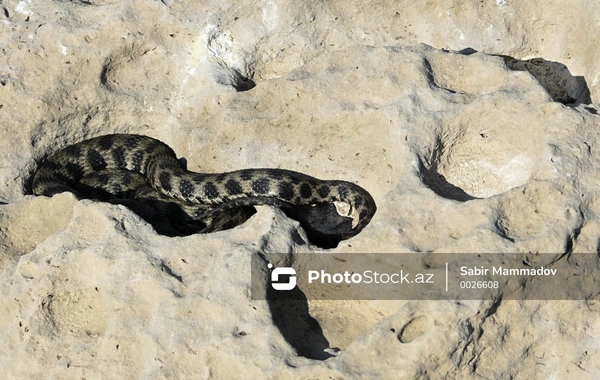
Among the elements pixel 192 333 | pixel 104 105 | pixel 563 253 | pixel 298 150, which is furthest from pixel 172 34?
pixel 563 253

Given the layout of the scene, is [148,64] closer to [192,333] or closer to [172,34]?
[172,34]

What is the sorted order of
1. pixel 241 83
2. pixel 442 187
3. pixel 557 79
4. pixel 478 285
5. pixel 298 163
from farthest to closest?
pixel 557 79
pixel 241 83
pixel 298 163
pixel 442 187
pixel 478 285

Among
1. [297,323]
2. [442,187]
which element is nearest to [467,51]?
[442,187]

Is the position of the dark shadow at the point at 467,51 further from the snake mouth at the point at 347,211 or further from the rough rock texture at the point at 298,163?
the snake mouth at the point at 347,211

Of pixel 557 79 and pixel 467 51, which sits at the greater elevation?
pixel 467 51

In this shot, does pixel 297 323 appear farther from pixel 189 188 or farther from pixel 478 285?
pixel 189 188

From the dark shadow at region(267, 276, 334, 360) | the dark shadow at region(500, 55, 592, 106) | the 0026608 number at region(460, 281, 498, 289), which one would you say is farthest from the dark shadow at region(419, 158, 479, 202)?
the dark shadow at region(500, 55, 592, 106)
